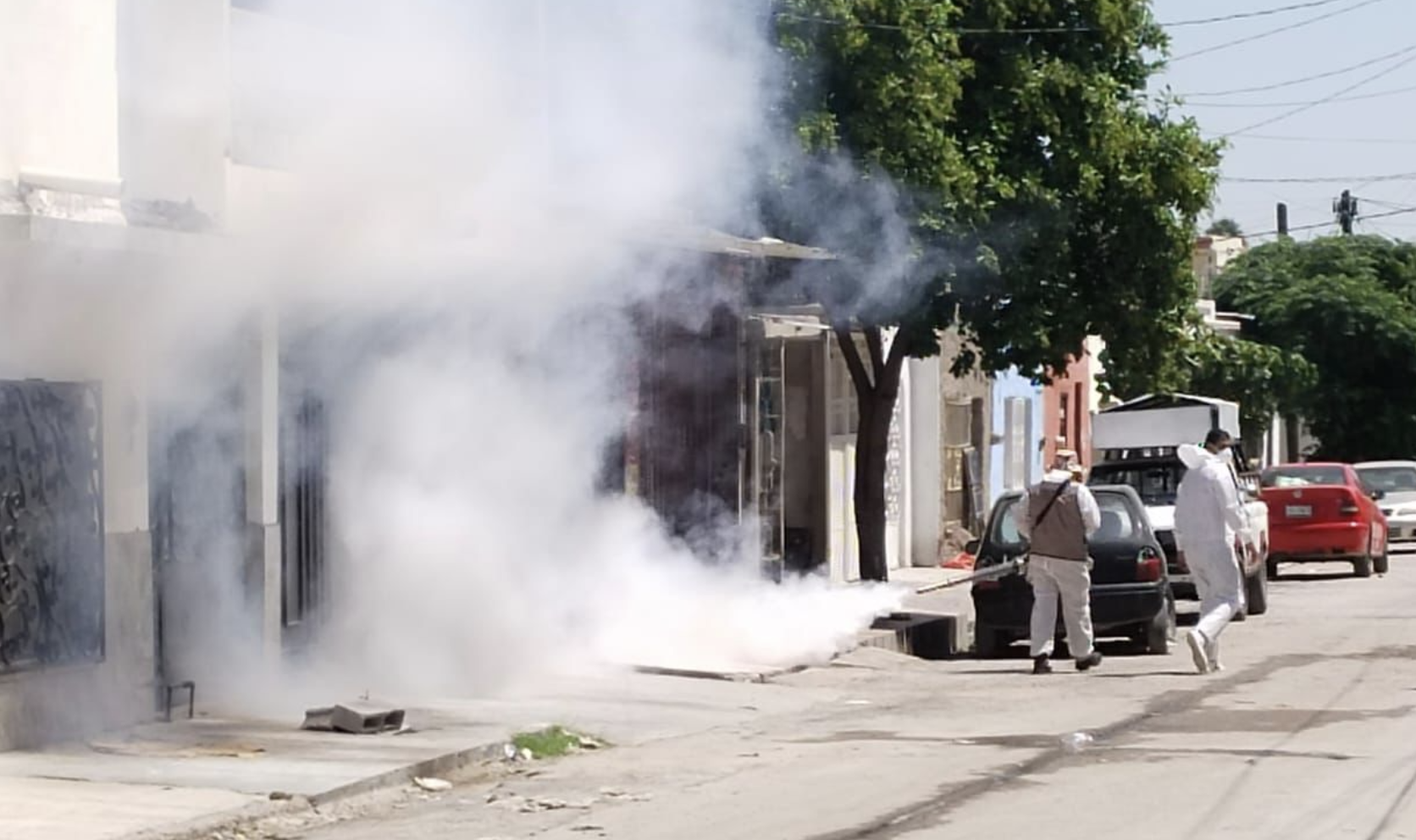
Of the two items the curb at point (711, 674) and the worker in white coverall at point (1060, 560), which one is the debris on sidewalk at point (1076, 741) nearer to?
the curb at point (711, 674)

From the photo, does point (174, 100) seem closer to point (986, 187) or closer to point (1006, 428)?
point (986, 187)

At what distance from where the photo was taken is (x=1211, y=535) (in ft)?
55.4

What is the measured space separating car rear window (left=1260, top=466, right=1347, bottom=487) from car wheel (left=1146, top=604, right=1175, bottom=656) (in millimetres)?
11249

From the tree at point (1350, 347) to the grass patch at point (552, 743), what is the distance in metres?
37.9

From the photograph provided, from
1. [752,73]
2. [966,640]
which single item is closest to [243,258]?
[752,73]

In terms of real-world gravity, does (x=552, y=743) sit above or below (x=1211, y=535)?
below

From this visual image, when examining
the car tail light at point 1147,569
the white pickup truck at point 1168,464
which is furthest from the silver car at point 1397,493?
the car tail light at point 1147,569

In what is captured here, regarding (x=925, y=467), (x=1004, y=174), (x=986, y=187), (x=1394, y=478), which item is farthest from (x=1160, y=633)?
(x=1394, y=478)

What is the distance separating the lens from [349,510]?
610 inches

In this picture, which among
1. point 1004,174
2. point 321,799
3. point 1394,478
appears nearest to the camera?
point 321,799

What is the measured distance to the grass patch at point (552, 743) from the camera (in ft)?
41.9

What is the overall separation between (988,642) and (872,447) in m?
6.16

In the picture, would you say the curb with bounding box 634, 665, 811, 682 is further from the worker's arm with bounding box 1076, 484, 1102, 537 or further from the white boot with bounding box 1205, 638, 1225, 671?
the white boot with bounding box 1205, 638, 1225, 671

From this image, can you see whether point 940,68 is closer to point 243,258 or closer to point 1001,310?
point 1001,310
